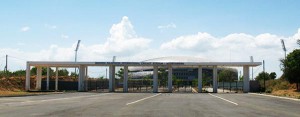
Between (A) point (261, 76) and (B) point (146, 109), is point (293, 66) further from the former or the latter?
(A) point (261, 76)

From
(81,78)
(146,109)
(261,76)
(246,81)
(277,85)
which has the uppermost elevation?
(261,76)

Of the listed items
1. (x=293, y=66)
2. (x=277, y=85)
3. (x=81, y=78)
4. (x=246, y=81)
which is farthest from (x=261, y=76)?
(x=81, y=78)

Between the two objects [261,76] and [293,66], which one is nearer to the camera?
[293,66]

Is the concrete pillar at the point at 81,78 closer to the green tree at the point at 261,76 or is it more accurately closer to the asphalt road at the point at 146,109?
the asphalt road at the point at 146,109

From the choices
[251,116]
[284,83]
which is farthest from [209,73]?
[251,116]

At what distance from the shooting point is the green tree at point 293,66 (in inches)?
2611

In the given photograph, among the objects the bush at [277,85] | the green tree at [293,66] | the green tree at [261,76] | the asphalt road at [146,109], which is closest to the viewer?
the asphalt road at [146,109]

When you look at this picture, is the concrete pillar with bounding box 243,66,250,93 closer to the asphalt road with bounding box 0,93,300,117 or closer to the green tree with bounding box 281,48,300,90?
the green tree with bounding box 281,48,300,90

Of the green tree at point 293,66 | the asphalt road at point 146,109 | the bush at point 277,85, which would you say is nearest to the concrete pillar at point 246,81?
the bush at point 277,85

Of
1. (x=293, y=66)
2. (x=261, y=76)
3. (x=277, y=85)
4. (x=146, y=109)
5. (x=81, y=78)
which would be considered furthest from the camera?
(x=261, y=76)

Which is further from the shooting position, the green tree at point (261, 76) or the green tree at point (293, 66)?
the green tree at point (261, 76)

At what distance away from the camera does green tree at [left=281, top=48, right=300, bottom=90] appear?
66312 mm

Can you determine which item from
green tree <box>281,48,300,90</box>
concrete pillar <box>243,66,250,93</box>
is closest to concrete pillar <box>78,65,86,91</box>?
concrete pillar <box>243,66,250,93</box>

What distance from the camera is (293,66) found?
66.7m
